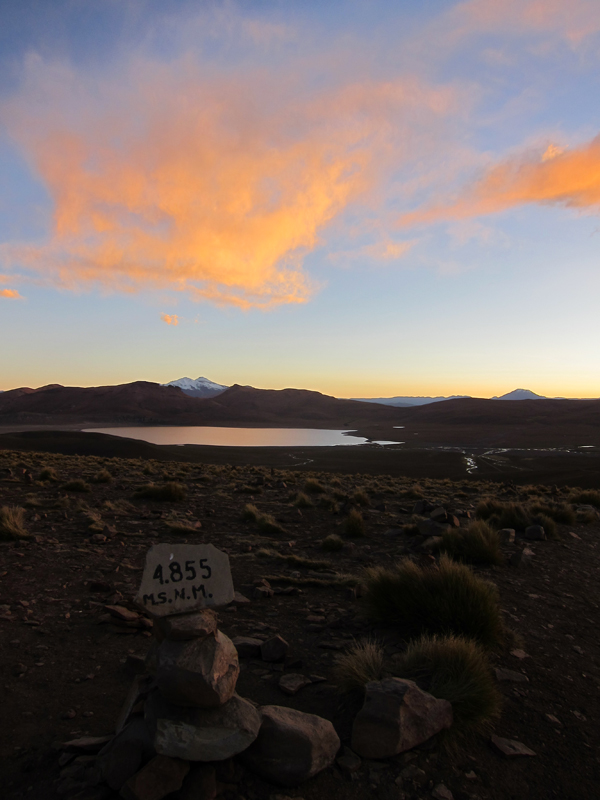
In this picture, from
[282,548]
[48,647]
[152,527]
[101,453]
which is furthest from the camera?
[101,453]

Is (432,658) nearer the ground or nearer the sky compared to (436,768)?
nearer the sky

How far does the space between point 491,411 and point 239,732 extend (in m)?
138

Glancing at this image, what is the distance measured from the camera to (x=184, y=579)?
3395 millimetres

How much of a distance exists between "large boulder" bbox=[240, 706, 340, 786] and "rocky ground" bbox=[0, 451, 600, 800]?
2.9 inches

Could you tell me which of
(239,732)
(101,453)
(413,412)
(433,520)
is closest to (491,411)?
(413,412)

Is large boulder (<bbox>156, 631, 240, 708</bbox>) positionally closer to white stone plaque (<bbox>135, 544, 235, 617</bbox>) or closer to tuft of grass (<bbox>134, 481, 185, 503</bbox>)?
white stone plaque (<bbox>135, 544, 235, 617</bbox>)

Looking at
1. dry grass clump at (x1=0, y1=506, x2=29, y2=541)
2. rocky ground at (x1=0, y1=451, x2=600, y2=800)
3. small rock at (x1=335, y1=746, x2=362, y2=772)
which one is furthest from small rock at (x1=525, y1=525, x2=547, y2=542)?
dry grass clump at (x1=0, y1=506, x2=29, y2=541)

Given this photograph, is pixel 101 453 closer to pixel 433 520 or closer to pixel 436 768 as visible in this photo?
pixel 433 520

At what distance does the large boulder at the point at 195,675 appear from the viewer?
2.96 metres

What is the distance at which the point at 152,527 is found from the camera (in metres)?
9.81

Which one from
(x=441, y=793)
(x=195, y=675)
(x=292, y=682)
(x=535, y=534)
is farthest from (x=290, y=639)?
(x=535, y=534)

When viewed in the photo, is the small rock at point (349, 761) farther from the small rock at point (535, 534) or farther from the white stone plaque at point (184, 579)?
the small rock at point (535, 534)

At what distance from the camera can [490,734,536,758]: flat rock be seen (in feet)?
10.4

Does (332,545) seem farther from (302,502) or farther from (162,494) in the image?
(162,494)
